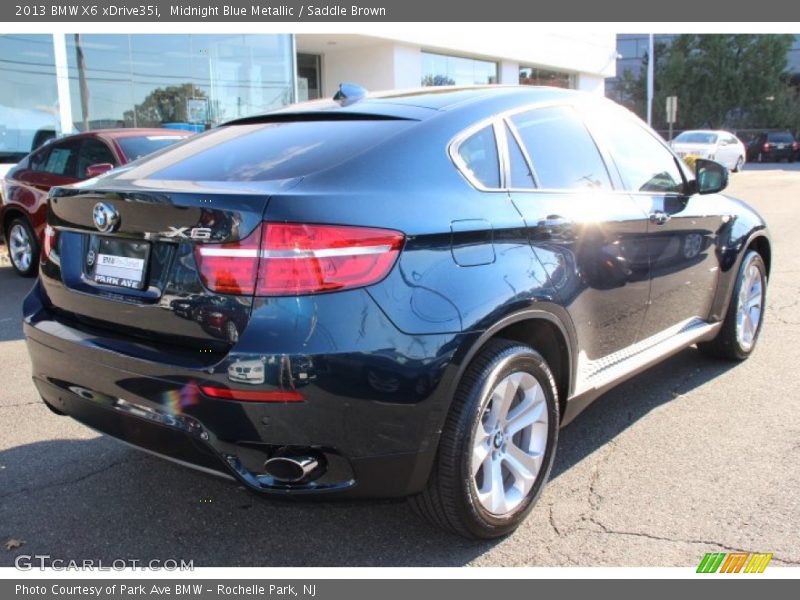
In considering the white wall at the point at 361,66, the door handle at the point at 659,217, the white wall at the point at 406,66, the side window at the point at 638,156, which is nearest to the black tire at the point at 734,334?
the side window at the point at 638,156

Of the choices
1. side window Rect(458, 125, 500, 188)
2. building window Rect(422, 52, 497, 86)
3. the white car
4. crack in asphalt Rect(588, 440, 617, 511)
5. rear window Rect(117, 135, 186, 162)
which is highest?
building window Rect(422, 52, 497, 86)

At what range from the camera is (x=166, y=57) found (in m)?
16.5

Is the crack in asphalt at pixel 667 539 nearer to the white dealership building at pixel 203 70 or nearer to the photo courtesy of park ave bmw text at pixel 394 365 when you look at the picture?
the photo courtesy of park ave bmw text at pixel 394 365

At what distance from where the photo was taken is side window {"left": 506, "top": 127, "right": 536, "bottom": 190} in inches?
120

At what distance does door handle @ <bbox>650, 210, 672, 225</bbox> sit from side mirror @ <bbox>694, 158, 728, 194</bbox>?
61 centimetres

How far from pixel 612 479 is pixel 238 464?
183 centimetres

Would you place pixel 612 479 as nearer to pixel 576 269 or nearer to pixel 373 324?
pixel 576 269

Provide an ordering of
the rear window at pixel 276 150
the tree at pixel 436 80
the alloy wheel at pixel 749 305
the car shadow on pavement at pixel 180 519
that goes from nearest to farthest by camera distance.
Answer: the rear window at pixel 276 150, the car shadow on pavement at pixel 180 519, the alloy wheel at pixel 749 305, the tree at pixel 436 80

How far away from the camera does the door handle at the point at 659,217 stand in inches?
148

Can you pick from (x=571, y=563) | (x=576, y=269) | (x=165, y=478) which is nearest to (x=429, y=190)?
(x=576, y=269)

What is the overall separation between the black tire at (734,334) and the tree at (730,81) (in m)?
44.5

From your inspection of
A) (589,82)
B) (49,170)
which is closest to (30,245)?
(49,170)

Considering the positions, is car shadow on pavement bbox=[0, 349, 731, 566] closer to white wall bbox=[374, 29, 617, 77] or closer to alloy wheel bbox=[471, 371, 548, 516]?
alloy wheel bbox=[471, 371, 548, 516]

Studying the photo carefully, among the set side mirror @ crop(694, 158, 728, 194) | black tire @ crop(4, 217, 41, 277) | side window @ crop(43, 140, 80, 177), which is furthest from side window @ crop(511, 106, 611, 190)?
black tire @ crop(4, 217, 41, 277)
